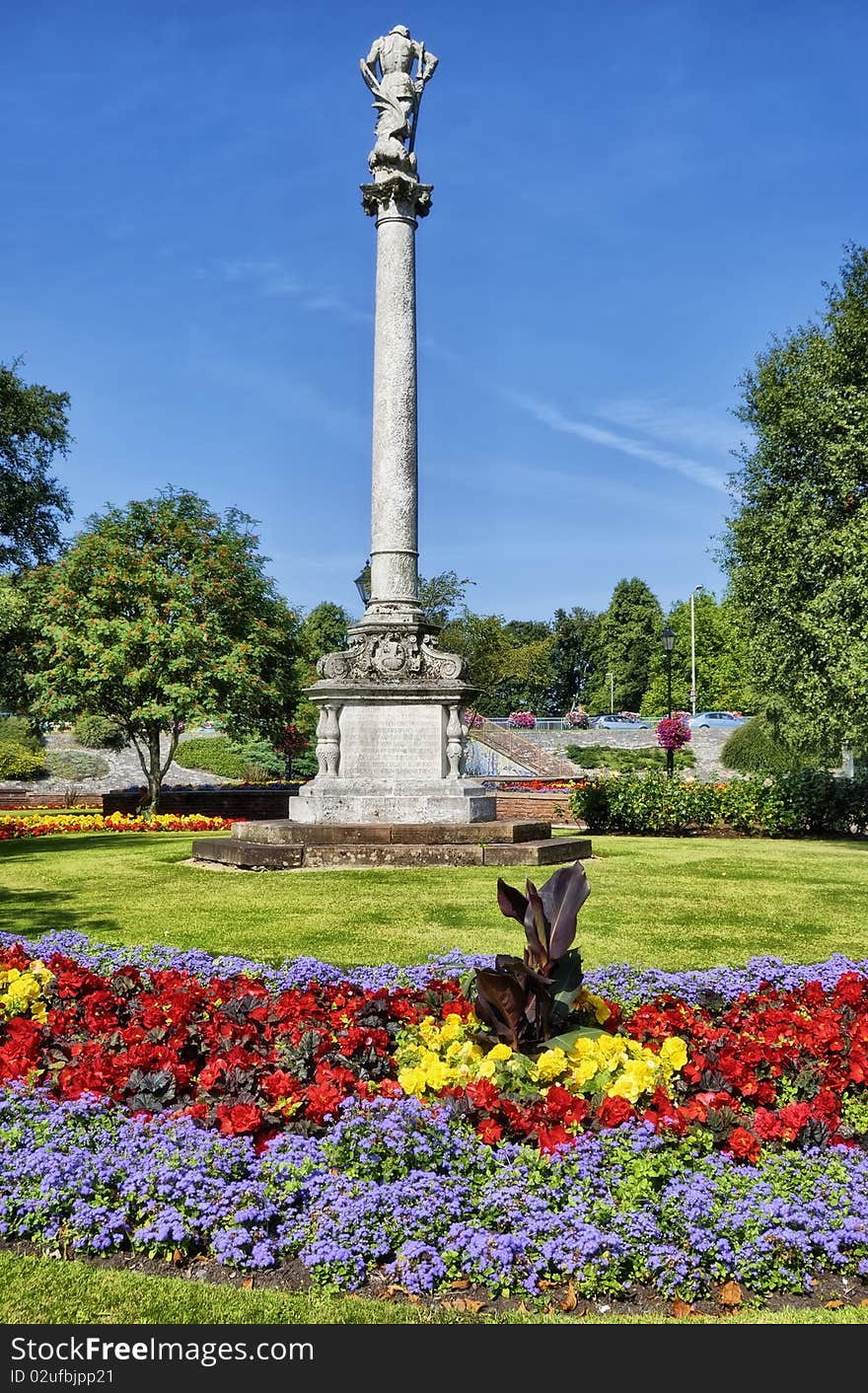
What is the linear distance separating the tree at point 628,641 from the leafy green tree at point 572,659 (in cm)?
574

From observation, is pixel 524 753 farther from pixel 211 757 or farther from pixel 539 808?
pixel 211 757

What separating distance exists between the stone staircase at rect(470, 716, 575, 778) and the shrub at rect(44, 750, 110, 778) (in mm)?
16071

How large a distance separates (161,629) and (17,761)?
2195 cm

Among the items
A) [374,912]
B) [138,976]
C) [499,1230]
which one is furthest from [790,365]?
[499,1230]

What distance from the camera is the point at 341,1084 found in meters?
4.02

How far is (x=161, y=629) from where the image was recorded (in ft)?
66.3

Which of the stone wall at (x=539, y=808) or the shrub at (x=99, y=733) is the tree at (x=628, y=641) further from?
the stone wall at (x=539, y=808)

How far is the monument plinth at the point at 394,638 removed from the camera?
13391 mm

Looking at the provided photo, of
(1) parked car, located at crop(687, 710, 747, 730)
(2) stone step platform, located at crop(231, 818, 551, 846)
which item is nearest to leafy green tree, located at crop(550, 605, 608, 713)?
(1) parked car, located at crop(687, 710, 747, 730)

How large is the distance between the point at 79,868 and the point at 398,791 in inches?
165

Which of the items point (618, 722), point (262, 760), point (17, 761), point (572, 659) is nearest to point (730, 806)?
point (262, 760)

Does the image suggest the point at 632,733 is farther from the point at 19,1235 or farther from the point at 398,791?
the point at 19,1235

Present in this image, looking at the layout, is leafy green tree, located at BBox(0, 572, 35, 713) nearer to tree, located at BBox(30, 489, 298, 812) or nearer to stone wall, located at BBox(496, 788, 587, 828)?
tree, located at BBox(30, 489, 298, 812)

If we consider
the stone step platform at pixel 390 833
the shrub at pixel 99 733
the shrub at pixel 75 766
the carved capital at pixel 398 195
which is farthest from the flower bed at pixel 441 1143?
the shrub at pixel 75 766
